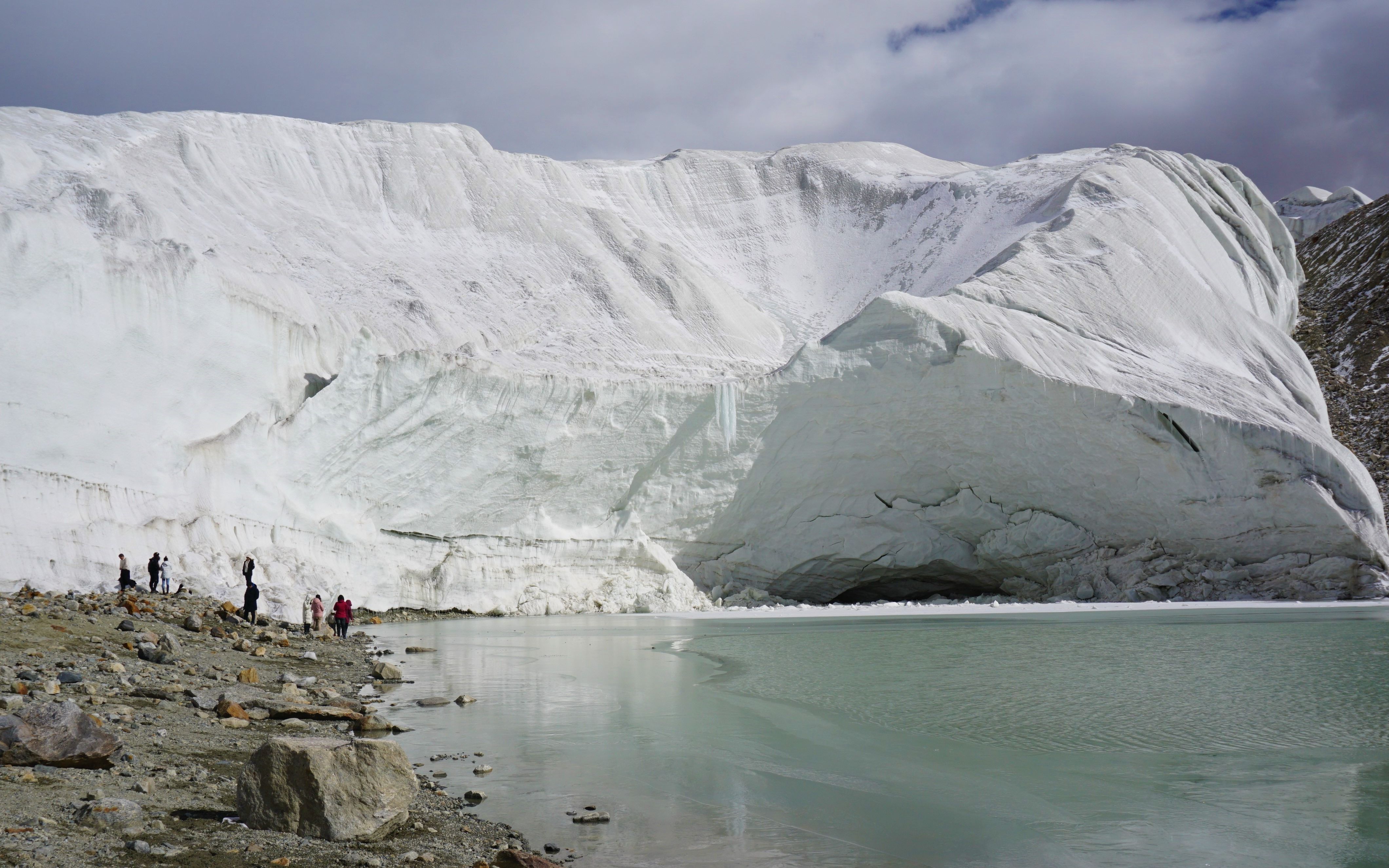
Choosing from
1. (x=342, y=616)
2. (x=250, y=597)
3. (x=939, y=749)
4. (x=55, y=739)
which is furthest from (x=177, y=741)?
(x=250, y=597)

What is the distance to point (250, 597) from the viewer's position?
13.2m

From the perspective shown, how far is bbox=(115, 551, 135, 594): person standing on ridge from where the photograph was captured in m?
13.3

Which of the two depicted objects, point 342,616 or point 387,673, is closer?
point 387,673

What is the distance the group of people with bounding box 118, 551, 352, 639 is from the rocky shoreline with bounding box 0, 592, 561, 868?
7.77ft

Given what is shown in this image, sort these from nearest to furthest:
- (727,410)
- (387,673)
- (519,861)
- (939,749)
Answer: (519,861)
(939,749)
(387,673)
(727,410)

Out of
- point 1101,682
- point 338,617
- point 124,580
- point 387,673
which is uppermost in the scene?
point 124,580

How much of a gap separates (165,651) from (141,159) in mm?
22739

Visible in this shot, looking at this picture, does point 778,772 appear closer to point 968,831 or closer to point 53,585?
point 968,831

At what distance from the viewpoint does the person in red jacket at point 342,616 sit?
13398mm

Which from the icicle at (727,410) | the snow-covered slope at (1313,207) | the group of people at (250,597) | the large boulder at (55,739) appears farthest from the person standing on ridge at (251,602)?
the snow-covered slope at (1313,207)

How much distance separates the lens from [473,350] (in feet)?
74.5

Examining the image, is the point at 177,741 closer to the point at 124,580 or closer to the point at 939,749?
the point at 939,749

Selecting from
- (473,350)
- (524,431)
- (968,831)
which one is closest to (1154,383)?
(524,431)

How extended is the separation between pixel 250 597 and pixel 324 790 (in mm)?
10498
